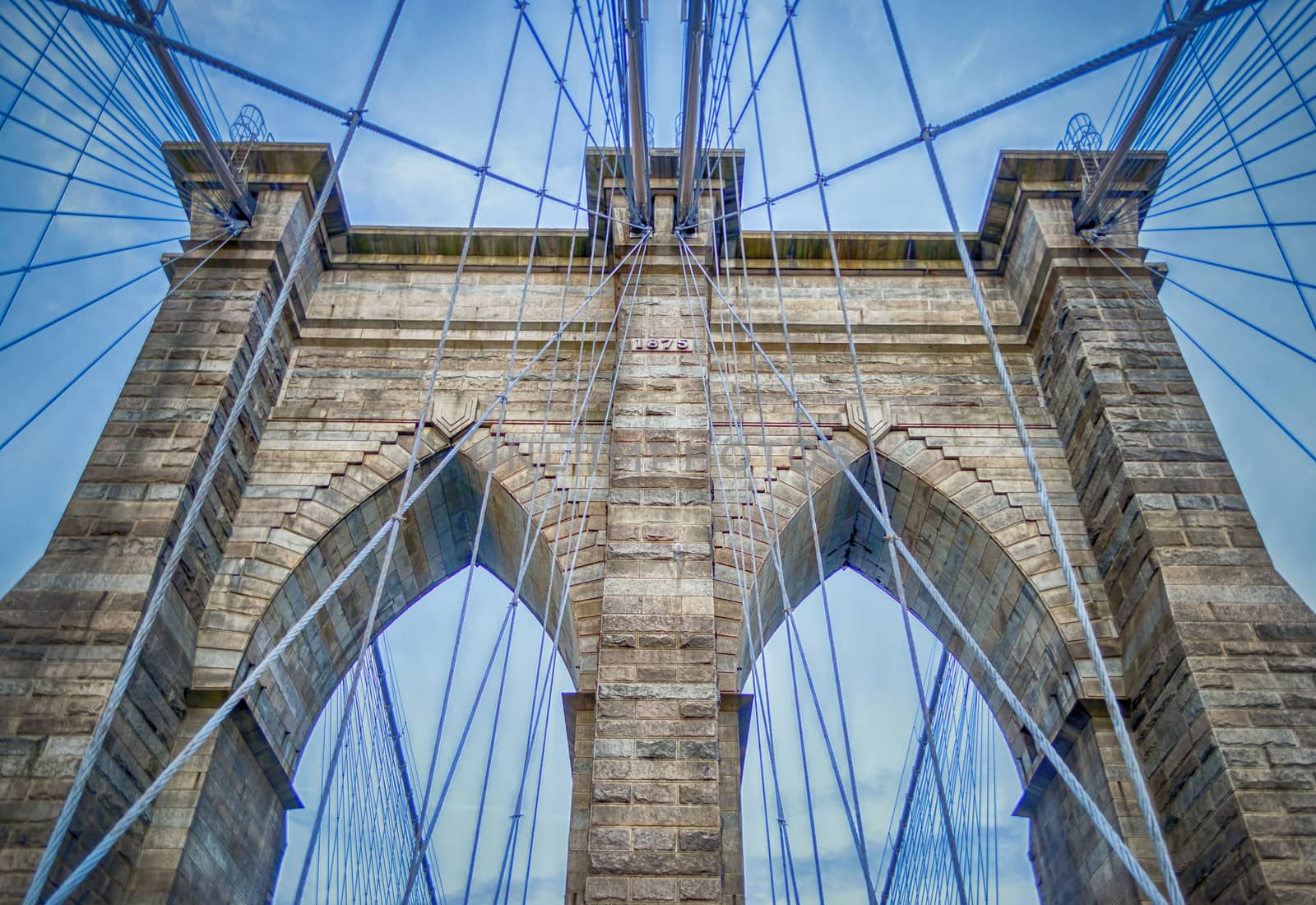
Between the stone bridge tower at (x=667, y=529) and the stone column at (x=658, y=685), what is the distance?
0.08 ft

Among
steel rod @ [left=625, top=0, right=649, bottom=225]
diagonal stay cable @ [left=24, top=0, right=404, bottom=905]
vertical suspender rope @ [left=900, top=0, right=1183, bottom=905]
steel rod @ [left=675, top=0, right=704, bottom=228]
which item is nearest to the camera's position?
vertical suspender rope @ [left=900, top=0, right=1183, bottom=905]

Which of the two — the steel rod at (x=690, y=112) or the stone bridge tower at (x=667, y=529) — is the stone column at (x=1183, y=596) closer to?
the stone bridge tower at (x=667, y=529)

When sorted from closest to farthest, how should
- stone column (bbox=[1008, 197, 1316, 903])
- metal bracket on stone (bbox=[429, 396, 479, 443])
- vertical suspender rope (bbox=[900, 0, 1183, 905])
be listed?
vertical suspender rope (bbox=[900, 0, 1183, 905])
stone column (bbox=[1008, 197, 1316, 903])
metal bracket on stone (bbox=[429, 396, 479, 443])

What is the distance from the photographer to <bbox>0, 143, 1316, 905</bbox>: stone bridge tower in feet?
22.8

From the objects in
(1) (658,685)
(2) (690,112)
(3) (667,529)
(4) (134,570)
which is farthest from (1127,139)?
(4) (134,570)

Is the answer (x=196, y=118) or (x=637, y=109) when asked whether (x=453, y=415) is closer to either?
(x=637, y=109)

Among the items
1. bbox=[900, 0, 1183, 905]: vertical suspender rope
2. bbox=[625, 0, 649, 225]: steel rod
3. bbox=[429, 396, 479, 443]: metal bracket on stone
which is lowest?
bbox=[900, 0, 1183, 905]: vertical suspender rope

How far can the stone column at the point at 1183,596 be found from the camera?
21.5ft

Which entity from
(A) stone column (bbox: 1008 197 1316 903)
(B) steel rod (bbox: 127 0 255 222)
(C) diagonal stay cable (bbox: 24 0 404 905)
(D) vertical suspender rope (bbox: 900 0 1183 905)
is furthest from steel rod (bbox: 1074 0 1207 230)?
(B) steel rod (bbox: 127 0 255 222)

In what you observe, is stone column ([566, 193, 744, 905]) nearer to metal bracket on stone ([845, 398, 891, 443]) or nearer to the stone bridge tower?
the stone bridge tower

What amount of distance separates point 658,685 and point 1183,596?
3.70 metres

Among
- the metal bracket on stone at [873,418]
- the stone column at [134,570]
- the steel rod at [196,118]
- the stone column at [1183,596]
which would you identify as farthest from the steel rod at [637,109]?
the stone column at [1183,596]

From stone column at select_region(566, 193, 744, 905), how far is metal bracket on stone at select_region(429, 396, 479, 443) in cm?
156

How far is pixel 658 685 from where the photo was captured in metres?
7.29
